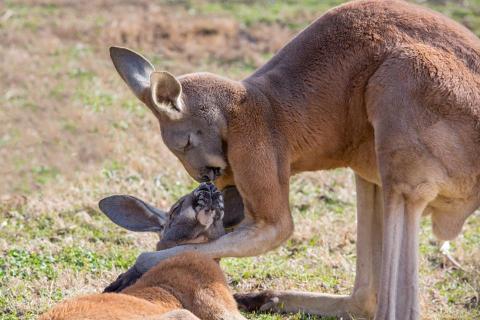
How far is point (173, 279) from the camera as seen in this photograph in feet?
18.6

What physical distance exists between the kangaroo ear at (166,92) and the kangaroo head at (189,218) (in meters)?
0.50

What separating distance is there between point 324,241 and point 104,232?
171 cm

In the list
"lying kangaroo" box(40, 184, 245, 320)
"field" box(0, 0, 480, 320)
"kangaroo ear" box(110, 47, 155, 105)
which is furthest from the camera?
"field" box(0, 0, 480, 320)

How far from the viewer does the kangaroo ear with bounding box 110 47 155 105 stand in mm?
6430

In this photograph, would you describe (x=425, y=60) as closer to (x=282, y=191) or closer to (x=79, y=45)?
(x=282, y=191)

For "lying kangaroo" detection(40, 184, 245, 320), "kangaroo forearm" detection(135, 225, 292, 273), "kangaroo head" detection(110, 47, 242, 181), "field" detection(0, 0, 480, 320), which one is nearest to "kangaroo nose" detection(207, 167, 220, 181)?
"kangaroo head" detection(110, 47, 242, 181)

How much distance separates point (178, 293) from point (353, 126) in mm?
1558

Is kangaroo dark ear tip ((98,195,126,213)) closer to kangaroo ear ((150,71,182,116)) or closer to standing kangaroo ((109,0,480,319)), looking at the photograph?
standing kangaroo ((109,0,480,319))

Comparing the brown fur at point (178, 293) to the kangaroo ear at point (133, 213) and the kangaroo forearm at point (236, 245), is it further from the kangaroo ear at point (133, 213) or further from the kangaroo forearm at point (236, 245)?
the kangaroo ear at point (133, 213)

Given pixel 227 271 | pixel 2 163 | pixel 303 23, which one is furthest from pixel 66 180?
pixel 303 23

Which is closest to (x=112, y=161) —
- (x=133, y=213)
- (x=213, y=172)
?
(x=133, y=213)

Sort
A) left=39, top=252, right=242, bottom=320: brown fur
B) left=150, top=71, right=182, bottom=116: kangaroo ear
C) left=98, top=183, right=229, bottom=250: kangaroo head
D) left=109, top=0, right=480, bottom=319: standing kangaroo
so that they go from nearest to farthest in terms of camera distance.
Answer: left=39, top=252, right=242, bottom=320: brown fur, left=109, top=0, right=480, bottom=319: standing kangaroo, left=150, top=71, right=182, bottom=116: kangaroo ear, left=98, top=183, right=229, bottom=250: kangaroo head

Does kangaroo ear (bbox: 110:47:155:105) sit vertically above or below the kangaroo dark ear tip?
above

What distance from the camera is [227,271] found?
7.33 metres
